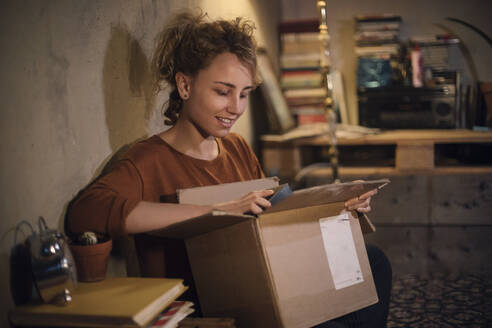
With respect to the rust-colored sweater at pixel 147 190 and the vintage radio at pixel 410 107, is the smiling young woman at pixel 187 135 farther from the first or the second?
the vintage radio at pixel 410 107

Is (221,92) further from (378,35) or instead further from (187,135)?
(378,35)

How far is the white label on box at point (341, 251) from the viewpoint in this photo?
1177 millimetres

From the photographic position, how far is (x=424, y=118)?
3129 mm

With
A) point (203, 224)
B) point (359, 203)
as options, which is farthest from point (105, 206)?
point (359, 203)

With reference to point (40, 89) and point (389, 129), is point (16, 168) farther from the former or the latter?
point (389, 129)

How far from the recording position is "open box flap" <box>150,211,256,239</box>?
93 cm

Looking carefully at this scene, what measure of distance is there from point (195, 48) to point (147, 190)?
1.40 ft

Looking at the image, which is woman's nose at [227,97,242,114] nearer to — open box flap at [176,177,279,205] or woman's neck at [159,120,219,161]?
woman's neck at [159,120,219,161]

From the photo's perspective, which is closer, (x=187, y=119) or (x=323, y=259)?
(x=323, y=259)

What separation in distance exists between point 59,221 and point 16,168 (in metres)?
0.20

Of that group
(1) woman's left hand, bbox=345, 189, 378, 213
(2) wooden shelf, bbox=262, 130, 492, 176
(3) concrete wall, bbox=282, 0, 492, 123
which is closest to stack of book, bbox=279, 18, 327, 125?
(3) concrete wall, bbox=282, 0, 492, 123

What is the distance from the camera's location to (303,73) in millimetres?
3350

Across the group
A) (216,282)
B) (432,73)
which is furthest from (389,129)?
(216,282)

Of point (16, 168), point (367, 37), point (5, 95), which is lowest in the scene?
point (16, 168)
